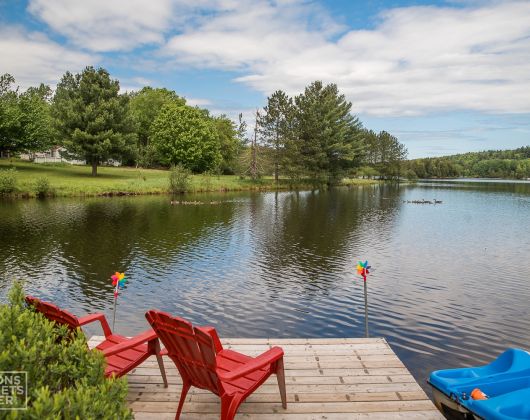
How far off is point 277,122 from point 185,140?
56.3 ft

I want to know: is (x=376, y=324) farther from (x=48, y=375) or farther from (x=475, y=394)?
(x=48, y=375)

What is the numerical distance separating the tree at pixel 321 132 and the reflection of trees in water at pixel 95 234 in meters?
33.6

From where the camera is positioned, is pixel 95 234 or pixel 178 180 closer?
pixel 95 234

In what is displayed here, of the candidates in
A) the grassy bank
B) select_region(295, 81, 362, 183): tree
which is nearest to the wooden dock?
the grassy bank

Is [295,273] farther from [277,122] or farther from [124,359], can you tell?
[277,122]

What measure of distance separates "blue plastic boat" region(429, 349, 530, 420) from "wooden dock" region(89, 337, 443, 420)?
0.32m

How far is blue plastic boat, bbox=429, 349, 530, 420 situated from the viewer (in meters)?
5.26

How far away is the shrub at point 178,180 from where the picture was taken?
55053 mm

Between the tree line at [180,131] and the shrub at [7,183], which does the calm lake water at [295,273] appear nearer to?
the shrub at [7,183]

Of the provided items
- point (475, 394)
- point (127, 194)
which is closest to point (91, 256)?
point (475, 394)

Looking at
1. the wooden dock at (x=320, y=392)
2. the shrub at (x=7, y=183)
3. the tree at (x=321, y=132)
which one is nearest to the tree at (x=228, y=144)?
the tree at (x=321, y=132)

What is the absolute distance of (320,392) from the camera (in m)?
6.15

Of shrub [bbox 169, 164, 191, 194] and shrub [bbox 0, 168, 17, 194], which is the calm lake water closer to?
shrub [bbox 0, 168, 17, 194]

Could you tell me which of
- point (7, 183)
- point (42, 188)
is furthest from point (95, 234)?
point (7, 183)
